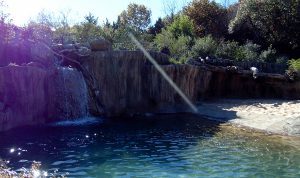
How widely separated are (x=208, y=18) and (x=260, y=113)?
17570mm

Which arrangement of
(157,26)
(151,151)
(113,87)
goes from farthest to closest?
(157,26) < (113,87) < (151,151)

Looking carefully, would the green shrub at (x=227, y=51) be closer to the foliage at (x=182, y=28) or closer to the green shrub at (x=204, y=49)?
the green shrub at (x=204, y=49)

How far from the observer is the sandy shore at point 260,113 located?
616 inches

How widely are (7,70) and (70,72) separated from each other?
3.52 meters

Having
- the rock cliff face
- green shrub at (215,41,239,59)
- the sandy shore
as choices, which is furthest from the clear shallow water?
green shrub at (215,41,239,59)

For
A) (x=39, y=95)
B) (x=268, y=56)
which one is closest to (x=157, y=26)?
(x=268, y=56)

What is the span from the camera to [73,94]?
1822 centimetres

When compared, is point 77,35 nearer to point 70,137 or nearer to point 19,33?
point 19,33

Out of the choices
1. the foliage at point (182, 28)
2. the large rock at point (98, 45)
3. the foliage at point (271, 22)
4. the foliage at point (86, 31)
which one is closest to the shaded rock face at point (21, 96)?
the large rock at point (98, 45)

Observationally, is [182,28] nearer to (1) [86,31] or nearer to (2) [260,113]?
(1) [86,31]

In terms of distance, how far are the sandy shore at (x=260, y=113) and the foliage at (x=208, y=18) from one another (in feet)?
42.2

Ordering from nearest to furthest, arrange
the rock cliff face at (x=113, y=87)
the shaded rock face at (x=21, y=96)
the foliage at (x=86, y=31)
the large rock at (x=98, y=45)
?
1. the shaded rock face at (x=21, y=96)
2. the rock cliff face at (x=113, y=87)
3. the large rock at (x=98, y=45)
4. the foliage at (x=86, y=31)

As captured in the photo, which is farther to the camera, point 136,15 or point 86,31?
point 136,15

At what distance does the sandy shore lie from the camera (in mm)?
15656
